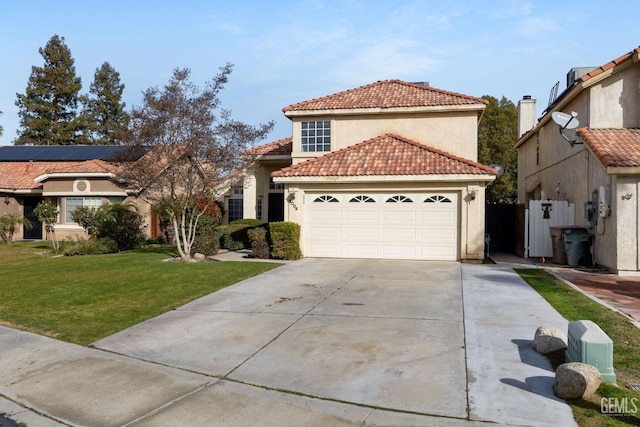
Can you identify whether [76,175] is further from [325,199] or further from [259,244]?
[325,199]

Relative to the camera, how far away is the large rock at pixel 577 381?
14.9ft

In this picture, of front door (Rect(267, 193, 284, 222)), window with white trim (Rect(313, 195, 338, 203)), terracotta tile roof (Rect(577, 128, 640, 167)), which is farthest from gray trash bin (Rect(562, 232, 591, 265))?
front door (Rect(267, 193, 284, 222))

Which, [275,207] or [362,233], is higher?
[275,207]

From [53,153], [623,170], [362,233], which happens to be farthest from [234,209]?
[623,170]

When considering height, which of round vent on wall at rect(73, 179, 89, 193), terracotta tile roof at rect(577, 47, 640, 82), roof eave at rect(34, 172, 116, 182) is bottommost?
round vent on wall at rect(73, 179, 89, 193)

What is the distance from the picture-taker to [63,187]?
79.5ft

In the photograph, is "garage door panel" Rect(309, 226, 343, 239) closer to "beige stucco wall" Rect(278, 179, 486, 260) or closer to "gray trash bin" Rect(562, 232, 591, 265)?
"beige stucco wall" Rect(278, 179, 486, 260)

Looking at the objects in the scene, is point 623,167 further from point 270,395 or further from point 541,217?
point 270,395

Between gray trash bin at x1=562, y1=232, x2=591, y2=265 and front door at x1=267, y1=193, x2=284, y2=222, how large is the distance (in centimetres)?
1292

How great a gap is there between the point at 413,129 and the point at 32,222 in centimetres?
2255

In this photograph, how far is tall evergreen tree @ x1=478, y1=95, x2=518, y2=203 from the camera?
111ft

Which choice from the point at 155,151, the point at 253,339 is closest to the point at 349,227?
the point at 155,151

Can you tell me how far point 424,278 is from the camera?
11789mm

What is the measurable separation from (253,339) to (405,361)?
2237mm
